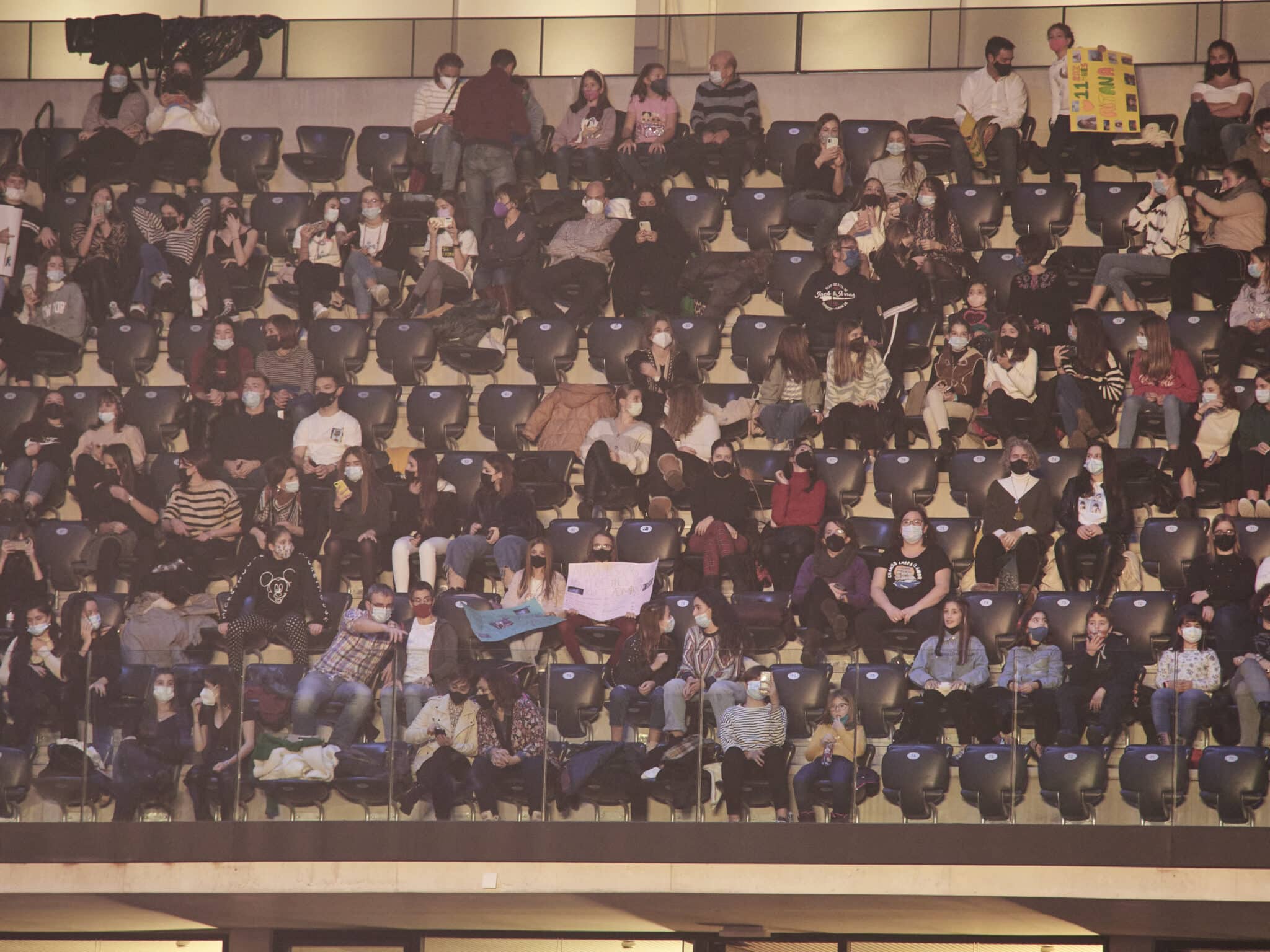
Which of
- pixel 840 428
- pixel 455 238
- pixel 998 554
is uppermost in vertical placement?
pixel 455 238

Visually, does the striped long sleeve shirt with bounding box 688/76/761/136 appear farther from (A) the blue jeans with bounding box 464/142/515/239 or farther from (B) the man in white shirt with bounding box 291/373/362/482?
(B) the man in white shirt with bounding box 291/373/362/482

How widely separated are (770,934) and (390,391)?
4104 mm

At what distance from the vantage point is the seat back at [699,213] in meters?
12.4

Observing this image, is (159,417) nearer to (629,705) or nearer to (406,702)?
(406,702)

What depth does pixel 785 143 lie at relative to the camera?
12711 mm

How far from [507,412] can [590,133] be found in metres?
2.17

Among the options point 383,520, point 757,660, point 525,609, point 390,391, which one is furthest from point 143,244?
point 757,660

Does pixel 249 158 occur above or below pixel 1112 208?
above

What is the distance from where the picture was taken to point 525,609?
10.1m

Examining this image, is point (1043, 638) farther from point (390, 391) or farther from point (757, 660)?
point (390, 391)

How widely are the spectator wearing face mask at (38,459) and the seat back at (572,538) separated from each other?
3112 mm

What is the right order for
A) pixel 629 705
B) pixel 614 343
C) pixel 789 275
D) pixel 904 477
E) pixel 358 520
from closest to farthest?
pixel 629 705 → pixel 358 520 → pixel 904 477 → pixel 614 343 → pixel 789 275

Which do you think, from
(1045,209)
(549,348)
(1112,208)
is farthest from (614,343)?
(1112,208)

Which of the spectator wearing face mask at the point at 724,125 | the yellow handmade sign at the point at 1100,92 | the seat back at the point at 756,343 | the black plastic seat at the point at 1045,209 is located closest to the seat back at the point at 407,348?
the seat back at the point at 756,343
